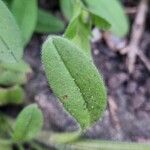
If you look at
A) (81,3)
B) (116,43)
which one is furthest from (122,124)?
(81,3)

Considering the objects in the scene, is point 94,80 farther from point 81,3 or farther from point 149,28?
point 149,28

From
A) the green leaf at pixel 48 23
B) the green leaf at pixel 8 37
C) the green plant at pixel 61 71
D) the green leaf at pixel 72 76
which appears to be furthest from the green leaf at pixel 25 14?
the green leaf at pixel 72 76

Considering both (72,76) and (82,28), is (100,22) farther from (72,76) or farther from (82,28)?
(72,76)

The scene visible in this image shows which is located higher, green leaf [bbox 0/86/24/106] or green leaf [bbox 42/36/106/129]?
green leaf [bbox 42/36/106/129]

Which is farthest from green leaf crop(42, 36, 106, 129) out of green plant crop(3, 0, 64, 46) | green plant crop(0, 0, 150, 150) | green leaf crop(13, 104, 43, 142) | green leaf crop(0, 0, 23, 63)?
green plant crop(3, 0, 64, 46)

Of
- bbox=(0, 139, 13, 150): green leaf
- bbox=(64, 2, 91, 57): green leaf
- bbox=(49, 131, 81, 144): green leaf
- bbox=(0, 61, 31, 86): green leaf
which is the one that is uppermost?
bbox=(64, 2, 91, 57): green leaf

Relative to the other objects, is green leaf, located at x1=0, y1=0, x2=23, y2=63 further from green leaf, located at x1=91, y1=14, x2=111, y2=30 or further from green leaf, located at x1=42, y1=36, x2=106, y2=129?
green leaf, located at x1=91, y1=14, x2=111, y2=30

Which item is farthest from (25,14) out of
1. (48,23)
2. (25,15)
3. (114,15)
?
(114,15)

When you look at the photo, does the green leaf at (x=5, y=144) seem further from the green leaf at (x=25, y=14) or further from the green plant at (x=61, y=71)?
the green leaf at (x=25, y=14)
